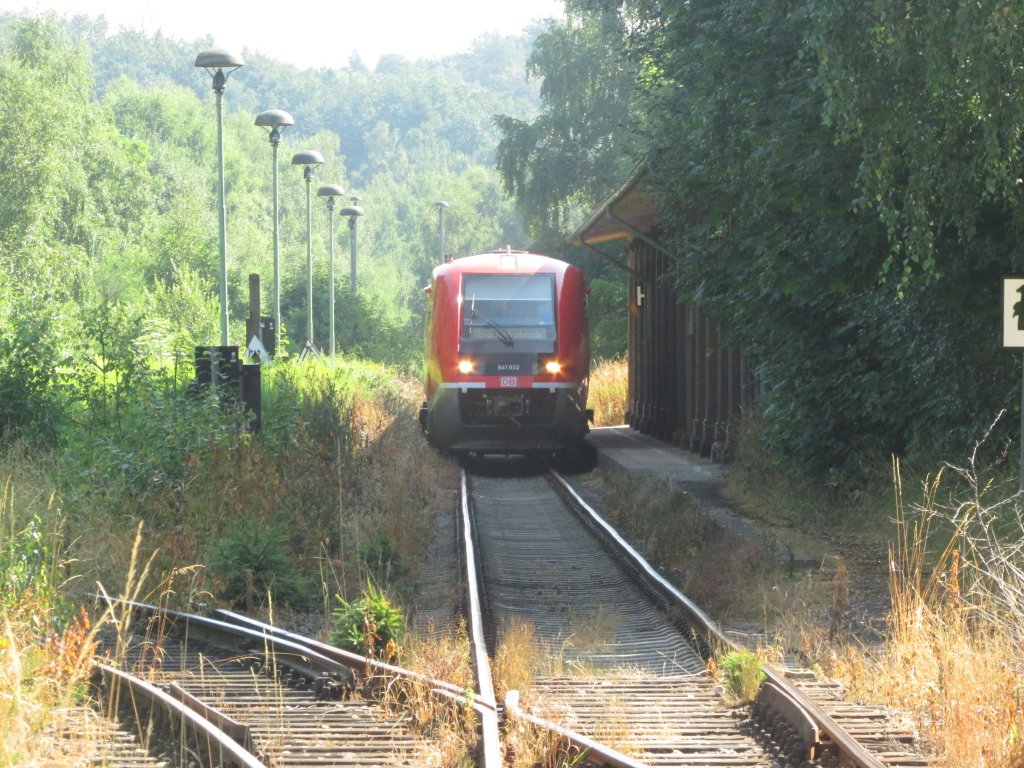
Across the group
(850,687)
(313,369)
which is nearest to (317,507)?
(850,687)

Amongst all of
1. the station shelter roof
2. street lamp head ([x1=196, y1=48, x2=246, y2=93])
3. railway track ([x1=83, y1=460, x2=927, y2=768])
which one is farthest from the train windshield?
railway track ([x1=83, y1=460, x2=927, y2=768])

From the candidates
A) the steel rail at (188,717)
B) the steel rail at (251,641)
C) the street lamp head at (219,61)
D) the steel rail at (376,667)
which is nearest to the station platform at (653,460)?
the street lamp head at (219,61)

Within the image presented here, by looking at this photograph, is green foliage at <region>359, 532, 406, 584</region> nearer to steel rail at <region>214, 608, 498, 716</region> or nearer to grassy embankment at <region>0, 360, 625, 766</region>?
grassy embankment at <region>0, 360, 625, 766</region>

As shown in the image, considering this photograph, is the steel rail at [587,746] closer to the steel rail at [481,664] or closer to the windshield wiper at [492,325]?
the steel rail at [481,664]

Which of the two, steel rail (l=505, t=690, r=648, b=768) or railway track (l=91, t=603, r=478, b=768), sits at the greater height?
steel rail (l=505, t=690, r=648, b=768)

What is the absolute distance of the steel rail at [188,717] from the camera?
5609mm

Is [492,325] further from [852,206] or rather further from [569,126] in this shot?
[569,126]

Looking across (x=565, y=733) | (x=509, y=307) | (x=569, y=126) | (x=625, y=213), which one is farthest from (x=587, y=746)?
(x=569, y=126)

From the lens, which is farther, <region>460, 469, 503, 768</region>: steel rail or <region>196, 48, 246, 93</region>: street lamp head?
<region>196, 48, 246, 93</region>: street lamp head

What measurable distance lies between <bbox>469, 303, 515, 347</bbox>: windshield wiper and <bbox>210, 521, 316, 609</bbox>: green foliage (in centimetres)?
942

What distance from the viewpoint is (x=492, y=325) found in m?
19.8

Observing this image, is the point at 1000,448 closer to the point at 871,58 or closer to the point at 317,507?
the point at 871,58

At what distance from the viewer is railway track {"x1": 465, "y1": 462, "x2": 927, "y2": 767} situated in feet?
19.8

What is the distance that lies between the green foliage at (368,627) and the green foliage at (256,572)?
5.33 ft
